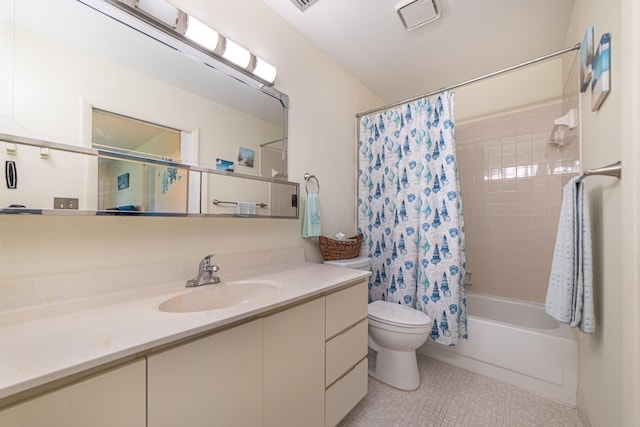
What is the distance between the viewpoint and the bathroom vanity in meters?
0.54

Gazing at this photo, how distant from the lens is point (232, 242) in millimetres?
1418

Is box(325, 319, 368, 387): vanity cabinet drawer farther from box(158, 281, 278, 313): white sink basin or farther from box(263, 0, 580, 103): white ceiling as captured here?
box(263, 0, 580, 103): white ceiling

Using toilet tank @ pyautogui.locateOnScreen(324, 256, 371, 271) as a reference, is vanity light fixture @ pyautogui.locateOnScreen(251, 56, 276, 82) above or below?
above

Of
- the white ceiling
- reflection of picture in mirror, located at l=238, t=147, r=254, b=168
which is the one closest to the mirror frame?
reflection of picture in mirror, located at l=238, t=147, r=254, b=168

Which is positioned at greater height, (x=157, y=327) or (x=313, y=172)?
(x=313, y=172)

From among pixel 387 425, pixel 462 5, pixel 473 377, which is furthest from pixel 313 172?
pixel 473 377

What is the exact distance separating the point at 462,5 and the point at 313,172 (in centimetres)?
141

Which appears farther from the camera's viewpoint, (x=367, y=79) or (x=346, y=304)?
(x=367, y=79)

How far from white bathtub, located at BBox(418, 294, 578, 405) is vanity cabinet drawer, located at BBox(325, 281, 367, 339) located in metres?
1.00

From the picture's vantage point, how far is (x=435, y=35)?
184 cm

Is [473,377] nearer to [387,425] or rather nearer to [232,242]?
[387,425]

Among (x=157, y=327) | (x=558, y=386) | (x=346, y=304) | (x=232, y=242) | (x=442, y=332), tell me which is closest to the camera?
(x=157, y=327)

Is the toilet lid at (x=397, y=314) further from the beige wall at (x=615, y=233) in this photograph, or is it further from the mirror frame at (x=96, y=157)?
the mirror frame at (x=96, y=157)

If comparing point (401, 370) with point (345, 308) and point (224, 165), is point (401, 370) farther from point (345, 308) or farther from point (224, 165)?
point (224, 165)
